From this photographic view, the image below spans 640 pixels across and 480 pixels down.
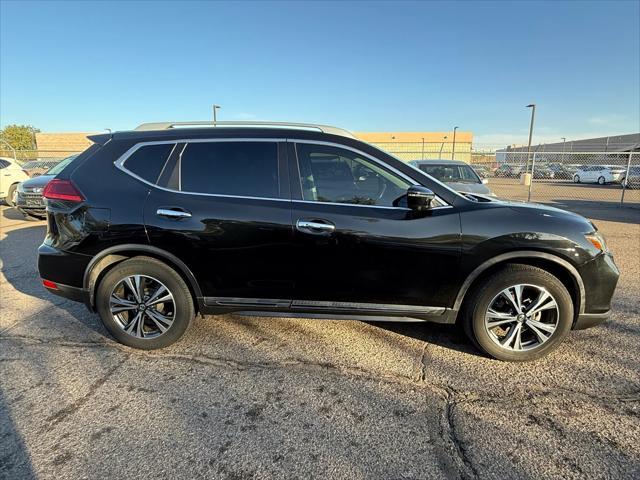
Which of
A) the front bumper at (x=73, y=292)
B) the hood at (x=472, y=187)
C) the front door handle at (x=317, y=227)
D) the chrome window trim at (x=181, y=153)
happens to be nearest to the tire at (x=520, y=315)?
the front door handle at (x=317, y=227)

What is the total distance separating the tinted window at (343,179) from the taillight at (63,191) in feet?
6.27

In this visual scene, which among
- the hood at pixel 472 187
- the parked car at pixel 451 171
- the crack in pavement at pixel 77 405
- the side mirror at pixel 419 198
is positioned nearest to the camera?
the crack in pavement at pixel 77 405

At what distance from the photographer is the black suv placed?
296 centimetres

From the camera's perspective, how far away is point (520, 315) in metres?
3.01

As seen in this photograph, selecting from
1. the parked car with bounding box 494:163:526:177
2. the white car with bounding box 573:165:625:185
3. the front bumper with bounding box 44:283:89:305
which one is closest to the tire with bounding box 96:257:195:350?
the front bumper with bounding box 44:283:89:305

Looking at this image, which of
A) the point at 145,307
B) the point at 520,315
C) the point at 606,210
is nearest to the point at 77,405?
the point at 145,307

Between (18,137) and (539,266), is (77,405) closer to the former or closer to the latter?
(539,266)

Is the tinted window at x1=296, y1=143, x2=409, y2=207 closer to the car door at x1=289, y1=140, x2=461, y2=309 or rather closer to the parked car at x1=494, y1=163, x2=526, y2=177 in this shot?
the car door at x1=289, y1=140, x2=461, y2=309

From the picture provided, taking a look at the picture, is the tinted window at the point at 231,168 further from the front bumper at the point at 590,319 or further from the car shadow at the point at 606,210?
the car shadow at the point at 606,210

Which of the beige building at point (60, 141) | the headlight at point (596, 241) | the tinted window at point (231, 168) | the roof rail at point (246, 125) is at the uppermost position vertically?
the beige building at point (60, 141)

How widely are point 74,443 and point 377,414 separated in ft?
6.08

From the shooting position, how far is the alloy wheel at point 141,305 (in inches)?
126

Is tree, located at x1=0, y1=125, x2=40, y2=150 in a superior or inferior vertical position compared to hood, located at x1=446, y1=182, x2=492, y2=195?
superior

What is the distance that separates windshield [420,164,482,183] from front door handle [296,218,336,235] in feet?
25.2
